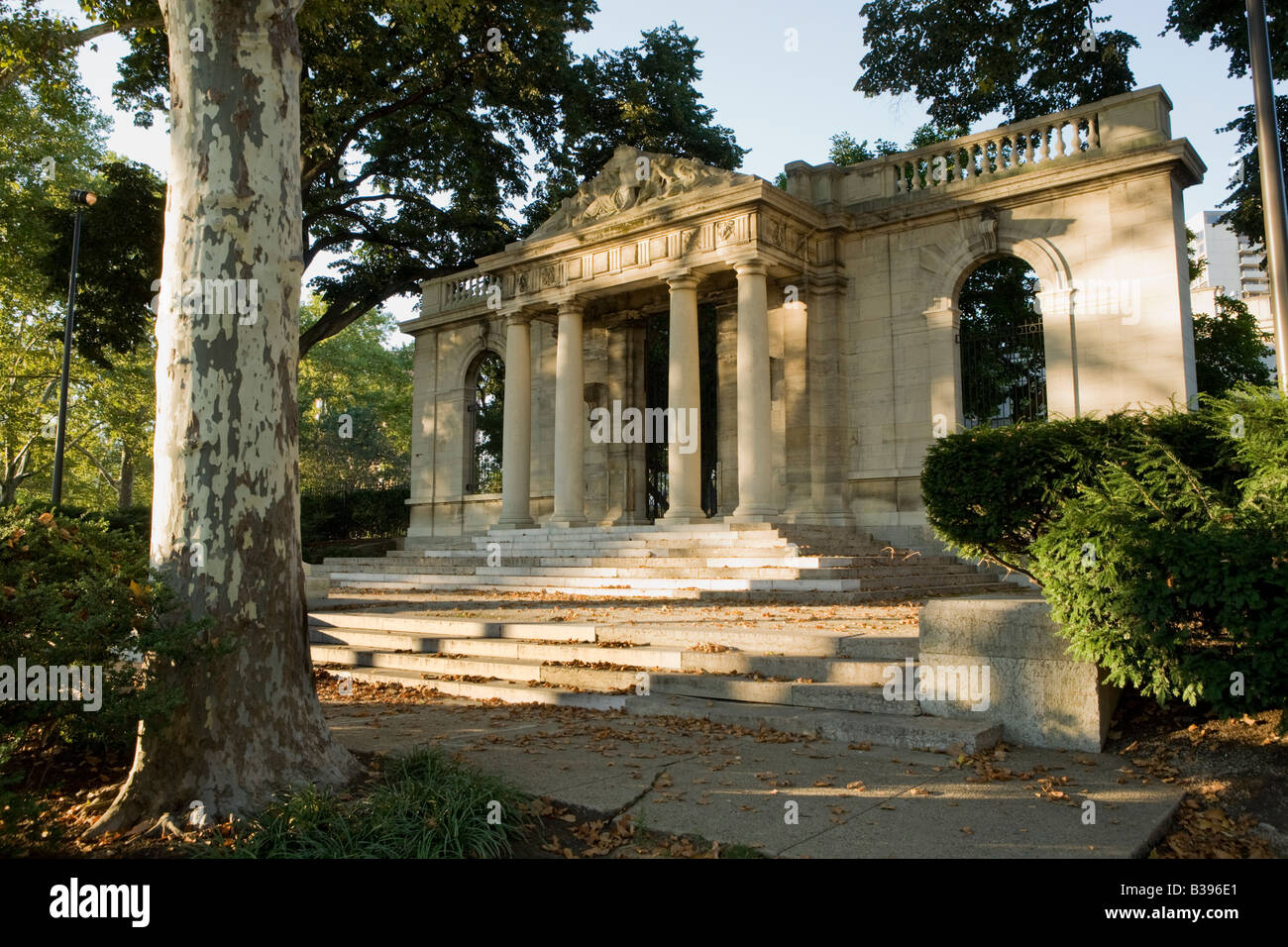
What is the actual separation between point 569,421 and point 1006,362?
1021cm

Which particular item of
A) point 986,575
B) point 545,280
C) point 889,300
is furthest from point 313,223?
point 986,575

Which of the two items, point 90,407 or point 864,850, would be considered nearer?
point 864,850

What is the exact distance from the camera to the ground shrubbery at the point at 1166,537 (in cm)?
523

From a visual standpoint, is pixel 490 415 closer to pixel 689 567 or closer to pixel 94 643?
pixel 689 567

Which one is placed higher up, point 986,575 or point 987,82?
point 987,82

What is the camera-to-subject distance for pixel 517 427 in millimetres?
22516

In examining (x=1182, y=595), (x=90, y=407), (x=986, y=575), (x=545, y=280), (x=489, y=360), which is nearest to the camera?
(x=1182, y=595)

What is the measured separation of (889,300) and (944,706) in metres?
14.0

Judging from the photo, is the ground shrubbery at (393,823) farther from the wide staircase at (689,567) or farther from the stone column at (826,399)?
the stone column at (826,399)

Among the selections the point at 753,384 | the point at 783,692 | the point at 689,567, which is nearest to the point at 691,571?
the point at 689,567

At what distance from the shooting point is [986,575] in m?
16.6

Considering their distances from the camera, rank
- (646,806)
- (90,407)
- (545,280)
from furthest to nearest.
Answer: (90,407), (545,280), (646,806)

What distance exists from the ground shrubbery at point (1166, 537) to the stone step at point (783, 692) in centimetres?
158

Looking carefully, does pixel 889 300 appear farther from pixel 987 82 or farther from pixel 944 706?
pixel 944 706
